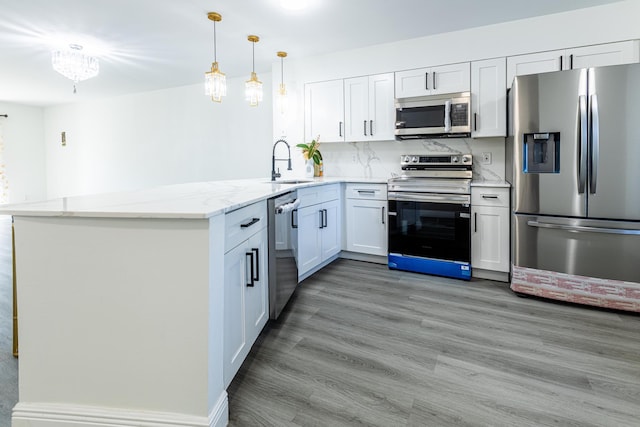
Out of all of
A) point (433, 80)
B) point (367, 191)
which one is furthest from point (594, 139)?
point (367, 191)

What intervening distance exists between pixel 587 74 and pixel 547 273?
145 centimetres

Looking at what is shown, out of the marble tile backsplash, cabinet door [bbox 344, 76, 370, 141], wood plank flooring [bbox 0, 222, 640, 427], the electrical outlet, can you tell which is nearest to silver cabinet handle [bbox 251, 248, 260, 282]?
wood plank flooring [bbox 0, 222, 640, 427]

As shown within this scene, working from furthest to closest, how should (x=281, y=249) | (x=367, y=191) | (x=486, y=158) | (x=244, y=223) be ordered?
(x=367, y=191) → (x=486, y=158) → (x=281, y=249) → (x=244, y=223)

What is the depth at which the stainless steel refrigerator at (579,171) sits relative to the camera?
2.40 meters

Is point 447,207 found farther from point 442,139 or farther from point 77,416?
point 77,416

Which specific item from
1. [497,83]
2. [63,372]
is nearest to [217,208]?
[63,372]

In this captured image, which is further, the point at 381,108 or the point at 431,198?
the point at 381,108

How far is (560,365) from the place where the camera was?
1.81m

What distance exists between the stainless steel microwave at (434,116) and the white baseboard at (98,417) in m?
2.96

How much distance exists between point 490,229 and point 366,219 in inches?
46.3

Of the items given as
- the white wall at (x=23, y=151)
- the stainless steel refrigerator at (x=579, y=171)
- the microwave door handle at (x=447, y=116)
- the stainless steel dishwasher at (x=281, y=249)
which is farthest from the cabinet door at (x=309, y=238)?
the white wall at (x=23, y=151)

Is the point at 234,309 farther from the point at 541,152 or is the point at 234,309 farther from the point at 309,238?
the point at 541,152

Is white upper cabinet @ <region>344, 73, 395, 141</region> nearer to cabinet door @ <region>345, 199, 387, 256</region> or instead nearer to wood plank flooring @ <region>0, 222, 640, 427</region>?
cabinet door @ <region>345, 199, 387, 256</region>

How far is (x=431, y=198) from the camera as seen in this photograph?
323cm
